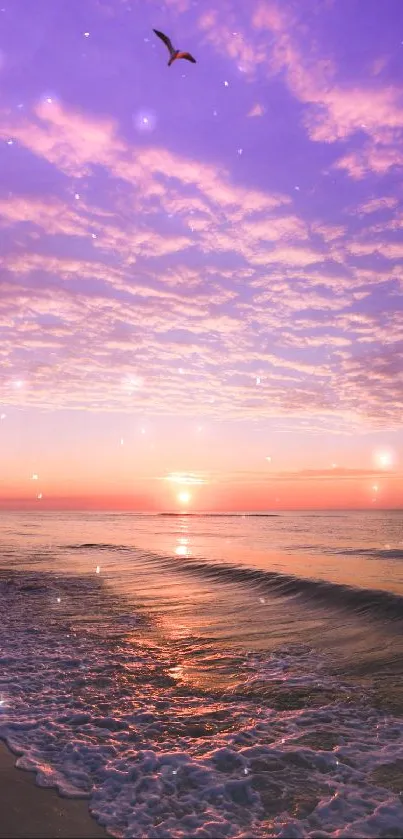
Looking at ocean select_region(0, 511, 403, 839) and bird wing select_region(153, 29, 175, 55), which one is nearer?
ocean select_region(0, 511, 403, 839)

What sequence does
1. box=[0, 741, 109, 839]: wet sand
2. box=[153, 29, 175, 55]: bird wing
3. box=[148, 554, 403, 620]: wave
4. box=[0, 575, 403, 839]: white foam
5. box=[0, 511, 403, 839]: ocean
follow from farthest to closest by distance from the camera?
box=[148, 554, 403, 620]: wave < box=[153, 29, 175, 55]: bird wing < box=[0, 511, 403, 839]: ocean < box=[0, 575, 403, 839]: white foam < box=[0, 741, 109, 839]: wet sand

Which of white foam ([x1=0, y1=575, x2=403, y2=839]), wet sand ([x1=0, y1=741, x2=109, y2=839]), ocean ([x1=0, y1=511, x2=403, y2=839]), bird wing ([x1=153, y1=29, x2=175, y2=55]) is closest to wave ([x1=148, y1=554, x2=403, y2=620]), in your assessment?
ocean ([x1=0, y1=511, x2=403, y2=839])

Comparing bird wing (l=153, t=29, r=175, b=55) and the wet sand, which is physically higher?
bird wing (l=153, t=29, r=175, b=55)

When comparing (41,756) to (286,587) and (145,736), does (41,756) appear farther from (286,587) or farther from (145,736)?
(286,587)

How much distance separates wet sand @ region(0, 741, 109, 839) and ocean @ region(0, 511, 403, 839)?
0.13 m

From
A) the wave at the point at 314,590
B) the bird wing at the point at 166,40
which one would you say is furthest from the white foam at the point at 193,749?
the bird wing at the point at 166,40

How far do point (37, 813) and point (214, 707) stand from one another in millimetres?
3067

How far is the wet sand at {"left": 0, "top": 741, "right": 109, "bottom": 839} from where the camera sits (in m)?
3.80

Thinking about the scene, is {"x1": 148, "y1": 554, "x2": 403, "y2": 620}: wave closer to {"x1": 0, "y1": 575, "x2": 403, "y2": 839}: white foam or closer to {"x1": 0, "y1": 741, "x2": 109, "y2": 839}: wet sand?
{"x1": 0, "y1": 575, "x2": 403, "y2": 839}: white foam

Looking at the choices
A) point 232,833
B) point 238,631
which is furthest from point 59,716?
point 238,631

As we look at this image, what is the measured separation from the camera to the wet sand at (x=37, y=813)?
3804 millimetres

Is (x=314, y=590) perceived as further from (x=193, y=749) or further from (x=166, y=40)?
(x=166, y=40)

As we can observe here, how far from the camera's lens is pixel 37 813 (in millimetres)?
4078

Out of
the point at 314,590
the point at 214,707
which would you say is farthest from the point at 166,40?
the point at 314,590
